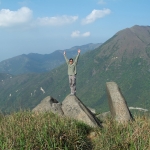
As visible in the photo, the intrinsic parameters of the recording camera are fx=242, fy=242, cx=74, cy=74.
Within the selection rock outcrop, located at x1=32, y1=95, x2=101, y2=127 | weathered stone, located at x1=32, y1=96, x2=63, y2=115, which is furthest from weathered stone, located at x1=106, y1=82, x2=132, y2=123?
weathered stone, located at x1=32, y1=96, x2=63, y2=115

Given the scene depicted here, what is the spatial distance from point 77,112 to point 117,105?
319cm

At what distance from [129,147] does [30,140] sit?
3.43 m

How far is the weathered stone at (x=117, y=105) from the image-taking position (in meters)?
16.9

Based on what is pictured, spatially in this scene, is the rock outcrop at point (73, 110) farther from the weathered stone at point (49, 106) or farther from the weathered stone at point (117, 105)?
the weathered stone at point (117, 105)

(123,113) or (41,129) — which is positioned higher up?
(41,129)

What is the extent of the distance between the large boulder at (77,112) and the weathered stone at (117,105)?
1534 millimetres

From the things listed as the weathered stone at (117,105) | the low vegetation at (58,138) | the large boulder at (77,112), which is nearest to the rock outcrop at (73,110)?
the large boulder at (77,112)

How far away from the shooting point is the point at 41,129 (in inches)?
356

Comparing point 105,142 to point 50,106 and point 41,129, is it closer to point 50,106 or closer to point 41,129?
point 41,129

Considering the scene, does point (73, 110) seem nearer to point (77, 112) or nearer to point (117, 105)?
point (77, 112)

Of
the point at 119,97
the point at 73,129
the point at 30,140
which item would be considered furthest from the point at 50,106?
the point at 30,140

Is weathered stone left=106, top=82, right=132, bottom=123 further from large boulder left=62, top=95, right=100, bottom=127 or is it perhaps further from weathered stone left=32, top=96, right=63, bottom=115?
weathered stone left=32, top=96, right=63, bottom=115

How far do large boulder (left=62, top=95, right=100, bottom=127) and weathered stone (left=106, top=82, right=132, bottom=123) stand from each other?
1534 mm

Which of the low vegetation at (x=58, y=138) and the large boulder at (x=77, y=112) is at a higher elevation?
the low vegetation at (x=58, y=138)
